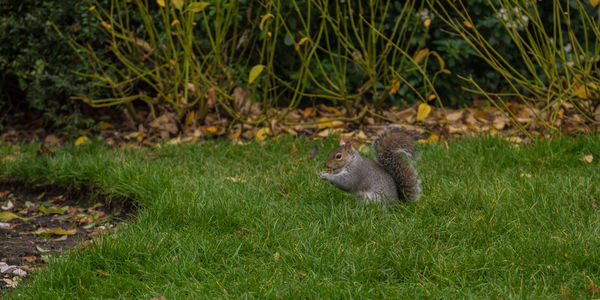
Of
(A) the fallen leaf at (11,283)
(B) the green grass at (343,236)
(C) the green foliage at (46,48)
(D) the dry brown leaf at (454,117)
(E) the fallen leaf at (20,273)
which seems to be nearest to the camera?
(B) the green grass at (343,236)

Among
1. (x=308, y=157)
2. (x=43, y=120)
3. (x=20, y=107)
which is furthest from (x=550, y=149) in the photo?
(x=20, y=107)

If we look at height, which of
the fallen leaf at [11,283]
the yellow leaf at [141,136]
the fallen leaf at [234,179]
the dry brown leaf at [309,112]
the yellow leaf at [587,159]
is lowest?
the dry brown leaf at [309,112]

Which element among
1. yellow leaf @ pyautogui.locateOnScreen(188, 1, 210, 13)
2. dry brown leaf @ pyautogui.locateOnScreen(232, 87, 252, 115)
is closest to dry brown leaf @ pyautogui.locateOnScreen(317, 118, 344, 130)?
dry brown leaf @ pyautogui.locateOnScreen(232, 87, 252, 115)

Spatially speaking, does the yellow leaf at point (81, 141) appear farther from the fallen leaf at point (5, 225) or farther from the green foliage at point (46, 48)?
the fallen leaf at point (5, 225)

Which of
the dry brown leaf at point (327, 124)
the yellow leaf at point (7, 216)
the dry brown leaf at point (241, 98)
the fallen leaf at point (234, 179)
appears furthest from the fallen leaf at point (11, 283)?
the dry brown leaf at point (241, 98)

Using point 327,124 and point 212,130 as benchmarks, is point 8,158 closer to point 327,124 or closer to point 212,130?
point 212,130

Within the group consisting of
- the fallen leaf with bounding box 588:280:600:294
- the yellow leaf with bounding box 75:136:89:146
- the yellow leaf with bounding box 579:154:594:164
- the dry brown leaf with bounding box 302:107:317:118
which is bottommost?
the dry brown leaf with bounding box 302:107:317:118

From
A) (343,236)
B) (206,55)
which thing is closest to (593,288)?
(343,236)

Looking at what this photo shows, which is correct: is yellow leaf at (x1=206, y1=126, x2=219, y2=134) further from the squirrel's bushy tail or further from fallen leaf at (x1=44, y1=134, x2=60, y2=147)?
the squirrel's bushy tail

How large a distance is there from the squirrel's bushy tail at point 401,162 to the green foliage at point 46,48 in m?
2.80

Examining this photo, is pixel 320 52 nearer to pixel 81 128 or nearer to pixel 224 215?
pixel 81 128

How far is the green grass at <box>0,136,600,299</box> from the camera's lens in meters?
2.55

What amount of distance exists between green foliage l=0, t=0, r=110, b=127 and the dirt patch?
1.06 metres

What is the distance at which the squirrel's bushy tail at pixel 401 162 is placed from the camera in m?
3.24
